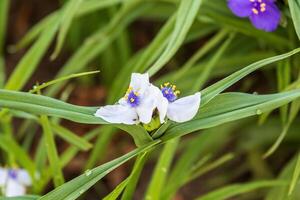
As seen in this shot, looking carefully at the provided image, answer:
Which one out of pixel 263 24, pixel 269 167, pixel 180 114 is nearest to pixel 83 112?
pixel 180 114

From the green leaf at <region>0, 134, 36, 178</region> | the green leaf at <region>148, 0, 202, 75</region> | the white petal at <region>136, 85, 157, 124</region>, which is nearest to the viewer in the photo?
the white petal at <region>136, 85, 157, 124</region>

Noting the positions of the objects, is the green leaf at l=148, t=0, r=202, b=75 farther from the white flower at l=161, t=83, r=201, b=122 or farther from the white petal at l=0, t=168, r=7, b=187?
the white petal at l=0, t=168, r=7, b=187

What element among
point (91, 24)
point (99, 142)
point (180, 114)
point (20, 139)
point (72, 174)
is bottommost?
point (180, 114)

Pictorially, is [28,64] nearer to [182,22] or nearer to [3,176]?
[3,176]

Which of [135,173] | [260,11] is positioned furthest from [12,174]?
[260,11]

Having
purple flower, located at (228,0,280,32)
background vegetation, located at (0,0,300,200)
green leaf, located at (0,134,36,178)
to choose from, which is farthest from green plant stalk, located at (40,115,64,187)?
purple flower, located at (228,0,280,32)

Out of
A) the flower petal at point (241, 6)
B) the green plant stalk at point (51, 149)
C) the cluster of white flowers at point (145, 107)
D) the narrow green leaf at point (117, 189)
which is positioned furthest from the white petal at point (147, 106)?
the flower petal at point (241, 6)

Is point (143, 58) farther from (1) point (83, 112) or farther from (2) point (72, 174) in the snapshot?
(2) point (72, 174)
